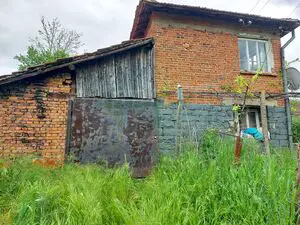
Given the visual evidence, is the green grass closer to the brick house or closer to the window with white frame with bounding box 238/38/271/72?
the brick house

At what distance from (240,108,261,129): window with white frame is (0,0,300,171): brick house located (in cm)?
4

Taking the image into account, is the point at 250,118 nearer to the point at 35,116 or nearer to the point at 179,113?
the point at 179,113

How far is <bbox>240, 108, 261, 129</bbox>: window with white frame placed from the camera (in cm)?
920

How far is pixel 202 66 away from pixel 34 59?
19110 millimetres

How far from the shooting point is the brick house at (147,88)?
714 centimetres

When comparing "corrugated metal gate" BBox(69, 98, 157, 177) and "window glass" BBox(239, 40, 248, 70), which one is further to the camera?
"window glass" BBox(239, 40, 248, 70)

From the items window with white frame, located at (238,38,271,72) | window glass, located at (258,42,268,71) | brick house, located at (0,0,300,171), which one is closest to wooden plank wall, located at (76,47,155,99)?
brick house, located at (0,0,300,171)

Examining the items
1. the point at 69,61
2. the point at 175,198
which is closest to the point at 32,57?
the point at 69,61

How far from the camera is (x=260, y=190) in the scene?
3.90 metres

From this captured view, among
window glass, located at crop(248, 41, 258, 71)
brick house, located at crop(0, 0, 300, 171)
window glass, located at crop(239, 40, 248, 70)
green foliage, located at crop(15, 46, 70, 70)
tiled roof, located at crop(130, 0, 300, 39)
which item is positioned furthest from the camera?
green foliage, located at crop(15, 46, 70, 70)

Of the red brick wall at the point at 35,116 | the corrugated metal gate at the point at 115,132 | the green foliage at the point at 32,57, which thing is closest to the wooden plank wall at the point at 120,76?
the corrugated metal gate at the point at 115,132

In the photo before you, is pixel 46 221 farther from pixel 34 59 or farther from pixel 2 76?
pixel 34 59

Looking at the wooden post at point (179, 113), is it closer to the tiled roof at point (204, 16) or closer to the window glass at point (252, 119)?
the tiled roof at point (204, 16)

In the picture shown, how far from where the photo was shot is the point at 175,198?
4.08 m
